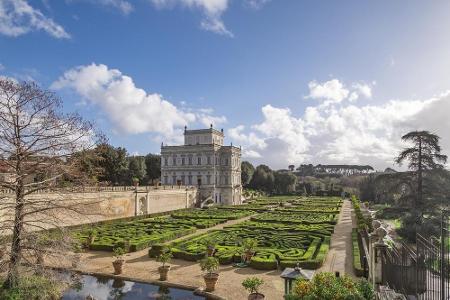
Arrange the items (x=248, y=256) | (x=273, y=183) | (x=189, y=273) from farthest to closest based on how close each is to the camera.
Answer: (x=273, y=183) < (x=248, y=256) < (x=189, y=273)

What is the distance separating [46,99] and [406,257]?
11.2m

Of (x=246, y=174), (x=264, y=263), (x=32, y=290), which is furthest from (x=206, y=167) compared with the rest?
(x=32, y=290)

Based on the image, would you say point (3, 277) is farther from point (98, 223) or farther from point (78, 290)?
point (98, 223)

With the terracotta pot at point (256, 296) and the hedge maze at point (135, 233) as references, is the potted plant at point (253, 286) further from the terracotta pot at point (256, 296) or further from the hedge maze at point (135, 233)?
the hedge maze at point (135, 233)

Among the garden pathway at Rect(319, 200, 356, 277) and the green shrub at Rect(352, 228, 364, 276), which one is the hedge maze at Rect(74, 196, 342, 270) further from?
the green shrub at Rect(352, 228, 364, 276)

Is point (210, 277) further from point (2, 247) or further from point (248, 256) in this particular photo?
point (2, 247)

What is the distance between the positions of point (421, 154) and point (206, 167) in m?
40.4

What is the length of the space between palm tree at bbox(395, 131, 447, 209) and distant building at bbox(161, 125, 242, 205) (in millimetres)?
39104

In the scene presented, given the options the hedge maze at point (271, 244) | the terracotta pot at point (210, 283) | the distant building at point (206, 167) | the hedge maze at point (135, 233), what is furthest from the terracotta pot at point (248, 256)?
the distant building at point (206, 167)

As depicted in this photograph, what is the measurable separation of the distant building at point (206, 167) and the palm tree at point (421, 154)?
39.1 metres

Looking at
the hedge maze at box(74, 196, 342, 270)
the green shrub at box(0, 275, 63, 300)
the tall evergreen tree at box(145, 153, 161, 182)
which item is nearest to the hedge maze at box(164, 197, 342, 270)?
the hedge maze at box(74, 196, 342, 270)

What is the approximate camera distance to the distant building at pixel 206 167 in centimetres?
6186

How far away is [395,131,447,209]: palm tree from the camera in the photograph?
24.9 metres

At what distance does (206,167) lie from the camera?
2443 inches
